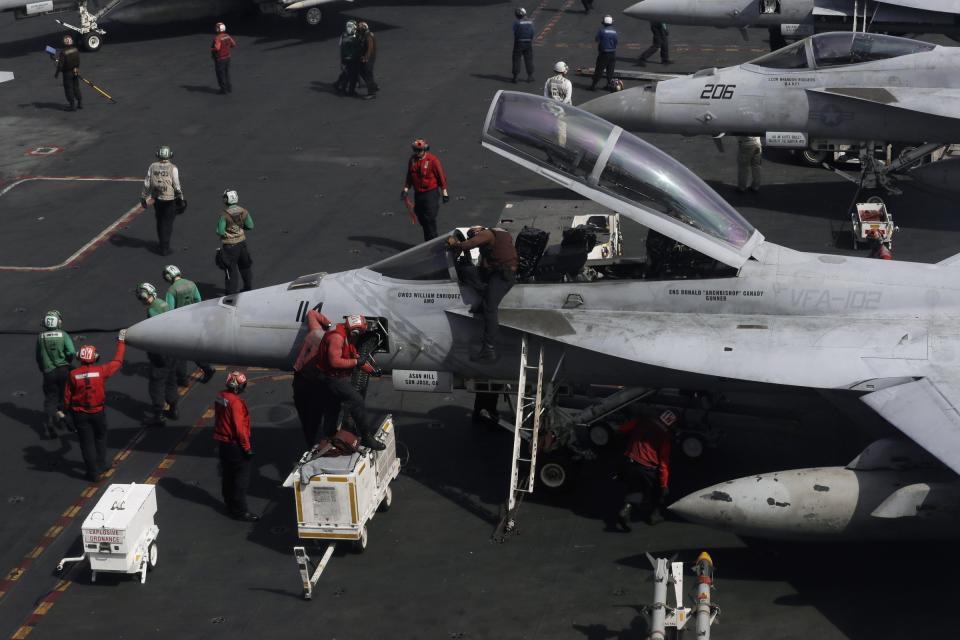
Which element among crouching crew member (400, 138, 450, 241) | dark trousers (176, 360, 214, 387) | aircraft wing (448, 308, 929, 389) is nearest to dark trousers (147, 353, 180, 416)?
dark trousers (176, 360, 214, 387)

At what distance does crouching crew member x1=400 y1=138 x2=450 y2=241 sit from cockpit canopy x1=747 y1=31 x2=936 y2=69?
741 centimetres

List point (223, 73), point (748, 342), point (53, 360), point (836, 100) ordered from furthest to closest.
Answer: point (223, 73) → point (836, 100) → point (53, 360) → point (748, 342)

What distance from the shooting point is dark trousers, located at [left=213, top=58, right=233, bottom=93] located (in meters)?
30.3

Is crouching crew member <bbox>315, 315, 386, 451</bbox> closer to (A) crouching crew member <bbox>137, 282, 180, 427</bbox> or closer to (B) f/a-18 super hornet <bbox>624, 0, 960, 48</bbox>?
(A) crouching crew member <bbox>137, 282, 180, 427</bbox>

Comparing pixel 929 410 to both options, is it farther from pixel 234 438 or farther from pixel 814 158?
pixel 814 158

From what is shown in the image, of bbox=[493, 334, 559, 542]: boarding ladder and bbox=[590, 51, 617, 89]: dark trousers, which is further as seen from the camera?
bbox=[590, 51, 617, 89]: dark trousers

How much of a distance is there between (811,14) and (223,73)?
14569 mm

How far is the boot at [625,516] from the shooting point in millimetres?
13141

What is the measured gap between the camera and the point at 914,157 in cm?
2311

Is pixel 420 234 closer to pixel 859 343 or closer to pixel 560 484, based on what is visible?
pixel 560 484

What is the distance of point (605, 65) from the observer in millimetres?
30297

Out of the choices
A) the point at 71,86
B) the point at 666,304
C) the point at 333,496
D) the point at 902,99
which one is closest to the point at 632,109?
the point at 902,99

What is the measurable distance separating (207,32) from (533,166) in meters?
26.7

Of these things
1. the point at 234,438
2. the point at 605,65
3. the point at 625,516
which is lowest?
the point at 625,516
